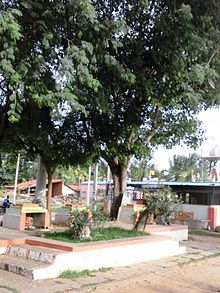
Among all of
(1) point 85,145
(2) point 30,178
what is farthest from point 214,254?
(2) point 30,178

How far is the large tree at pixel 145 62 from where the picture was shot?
9031 millimetres

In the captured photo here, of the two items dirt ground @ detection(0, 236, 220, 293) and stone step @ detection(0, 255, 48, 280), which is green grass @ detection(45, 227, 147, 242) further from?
stone step @ detection(0, 255, 48, 280)

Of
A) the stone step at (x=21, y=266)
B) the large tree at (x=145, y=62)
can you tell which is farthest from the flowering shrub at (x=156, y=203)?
the stone step at (x=21, y=266)

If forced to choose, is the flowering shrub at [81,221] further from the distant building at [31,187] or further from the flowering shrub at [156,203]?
the distant building at [31,187]

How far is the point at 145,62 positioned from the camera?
10.6m

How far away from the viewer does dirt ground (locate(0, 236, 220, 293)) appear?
765cm

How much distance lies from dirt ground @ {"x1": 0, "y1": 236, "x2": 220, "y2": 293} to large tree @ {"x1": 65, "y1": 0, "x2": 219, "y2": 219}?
368cm

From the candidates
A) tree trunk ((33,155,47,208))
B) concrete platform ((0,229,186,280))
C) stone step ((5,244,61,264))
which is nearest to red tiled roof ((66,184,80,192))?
tree trunk ((33,155,47,208))

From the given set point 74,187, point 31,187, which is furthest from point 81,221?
point 74,187

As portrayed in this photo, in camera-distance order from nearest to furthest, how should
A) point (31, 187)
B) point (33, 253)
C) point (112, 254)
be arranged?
point (33, 253), point (112, 254), point (31, 187)

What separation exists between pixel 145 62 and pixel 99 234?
4.42 meters

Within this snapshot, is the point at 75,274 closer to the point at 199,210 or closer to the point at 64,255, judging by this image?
the point at 64,255

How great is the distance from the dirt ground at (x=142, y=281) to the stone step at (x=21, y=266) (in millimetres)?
132

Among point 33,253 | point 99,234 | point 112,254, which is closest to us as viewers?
point 33,253
